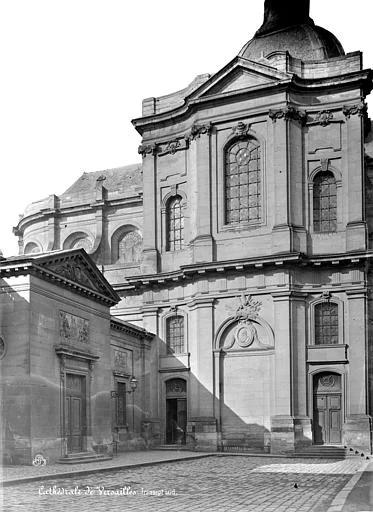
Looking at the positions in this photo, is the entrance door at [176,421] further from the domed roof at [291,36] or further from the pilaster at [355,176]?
the domed roof at [291,36]

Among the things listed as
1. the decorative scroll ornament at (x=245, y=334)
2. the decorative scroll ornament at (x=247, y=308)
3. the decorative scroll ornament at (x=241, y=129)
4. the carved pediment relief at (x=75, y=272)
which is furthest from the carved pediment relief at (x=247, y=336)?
the carved pediment relief at (x=75, y=272)

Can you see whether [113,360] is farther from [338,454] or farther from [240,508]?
[240,508]

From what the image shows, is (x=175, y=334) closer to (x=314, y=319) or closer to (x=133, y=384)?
(x=133, y=384)

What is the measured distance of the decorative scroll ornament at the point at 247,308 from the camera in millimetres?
40000

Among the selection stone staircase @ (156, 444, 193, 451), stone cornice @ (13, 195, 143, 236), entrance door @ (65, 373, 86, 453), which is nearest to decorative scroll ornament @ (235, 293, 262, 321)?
stone staircase @ (156, 444, 193, 451)

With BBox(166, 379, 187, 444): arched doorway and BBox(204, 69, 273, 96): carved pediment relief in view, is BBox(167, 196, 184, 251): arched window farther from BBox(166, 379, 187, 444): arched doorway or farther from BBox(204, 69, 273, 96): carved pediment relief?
BBox(166, 379, 187, 444): arched doorway

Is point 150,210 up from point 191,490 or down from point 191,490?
up

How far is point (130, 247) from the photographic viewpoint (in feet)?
168

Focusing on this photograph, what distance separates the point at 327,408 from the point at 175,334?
29.2 ft

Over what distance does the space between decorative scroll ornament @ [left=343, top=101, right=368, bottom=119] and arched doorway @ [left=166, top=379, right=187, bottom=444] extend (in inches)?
619

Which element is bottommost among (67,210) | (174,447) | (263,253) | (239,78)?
(174,447)

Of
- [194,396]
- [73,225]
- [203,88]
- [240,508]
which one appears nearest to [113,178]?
[73,225]

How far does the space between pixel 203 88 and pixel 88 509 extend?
30411 millimetres

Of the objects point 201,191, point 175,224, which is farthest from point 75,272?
point 175,224
